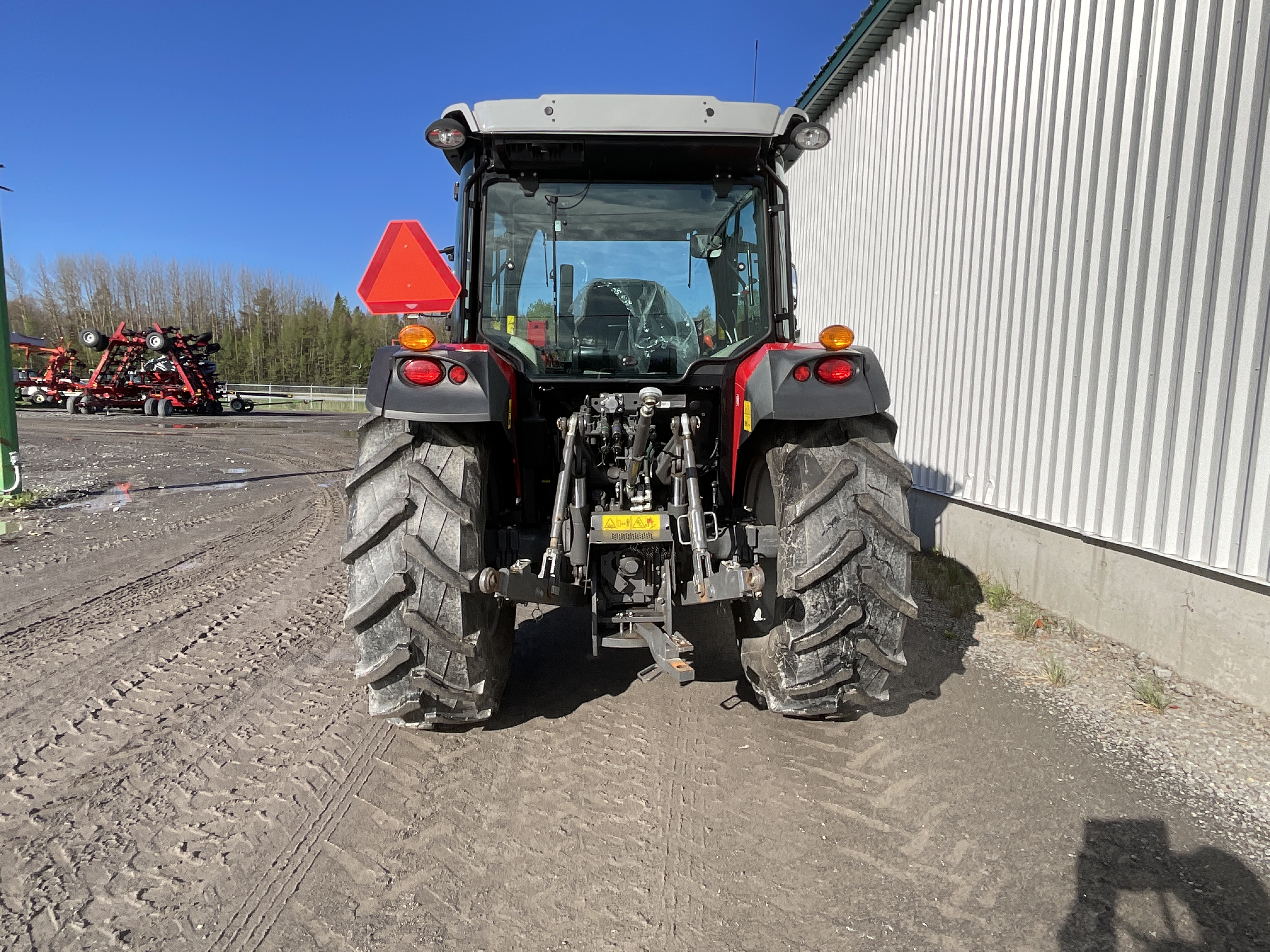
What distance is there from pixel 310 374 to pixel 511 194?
43.7 meters

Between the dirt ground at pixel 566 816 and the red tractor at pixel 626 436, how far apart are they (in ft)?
1.07

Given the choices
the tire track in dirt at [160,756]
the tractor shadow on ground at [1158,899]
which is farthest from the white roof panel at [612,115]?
the tractor shadow on ground at [1158,899]

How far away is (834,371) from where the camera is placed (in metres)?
2.92

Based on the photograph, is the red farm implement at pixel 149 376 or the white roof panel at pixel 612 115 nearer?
the white roof panel at pixel 612 115

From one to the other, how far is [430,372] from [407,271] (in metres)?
3.65

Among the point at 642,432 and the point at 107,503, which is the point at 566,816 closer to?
the point at 642,432

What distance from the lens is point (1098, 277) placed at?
15.0ft

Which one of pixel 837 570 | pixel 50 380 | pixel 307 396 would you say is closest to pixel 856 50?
pixel 837 570

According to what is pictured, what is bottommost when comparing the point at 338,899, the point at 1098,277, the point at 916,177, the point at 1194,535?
the point at 338,899

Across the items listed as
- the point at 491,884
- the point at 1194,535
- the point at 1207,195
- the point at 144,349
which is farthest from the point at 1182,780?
the point at 144,349

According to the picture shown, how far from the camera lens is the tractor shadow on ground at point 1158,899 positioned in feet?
6.67

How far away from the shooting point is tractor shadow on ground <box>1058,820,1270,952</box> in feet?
6.67

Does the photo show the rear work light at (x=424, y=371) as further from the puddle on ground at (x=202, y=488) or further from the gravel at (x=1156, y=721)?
the puddle on ground at (x=202, y=488)

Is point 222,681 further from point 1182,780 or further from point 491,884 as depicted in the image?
point 1182,780
